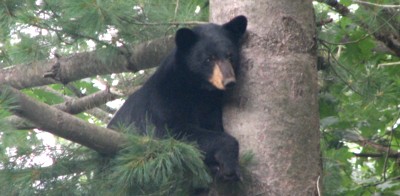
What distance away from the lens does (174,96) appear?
17.2ft

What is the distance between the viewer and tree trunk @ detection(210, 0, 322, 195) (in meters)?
4.42

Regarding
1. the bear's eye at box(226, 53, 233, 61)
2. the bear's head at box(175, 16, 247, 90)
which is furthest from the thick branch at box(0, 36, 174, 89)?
the bear's eye at box(226, 53, 233, 61)

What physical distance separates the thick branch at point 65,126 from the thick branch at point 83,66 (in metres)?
1.54

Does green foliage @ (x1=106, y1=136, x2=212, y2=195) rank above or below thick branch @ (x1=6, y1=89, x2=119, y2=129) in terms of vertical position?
above

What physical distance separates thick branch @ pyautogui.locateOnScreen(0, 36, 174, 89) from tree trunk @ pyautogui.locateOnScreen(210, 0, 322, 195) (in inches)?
37.2

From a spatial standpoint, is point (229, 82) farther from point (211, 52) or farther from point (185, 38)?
point (185, 38)

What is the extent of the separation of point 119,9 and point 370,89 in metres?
1.69

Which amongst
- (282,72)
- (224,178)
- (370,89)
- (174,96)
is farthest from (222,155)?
(370,89)

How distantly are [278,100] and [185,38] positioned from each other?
2.87 feet

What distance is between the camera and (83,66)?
576 cm

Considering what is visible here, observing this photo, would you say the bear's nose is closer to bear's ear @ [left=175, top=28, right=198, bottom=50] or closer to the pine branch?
bear's ear @ [left=175, top=28, right=198, bottom=50]

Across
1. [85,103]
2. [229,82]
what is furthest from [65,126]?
[85,103]

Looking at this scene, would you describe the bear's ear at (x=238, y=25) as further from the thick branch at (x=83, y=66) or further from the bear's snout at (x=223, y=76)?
the thick branch at (x=83, y=66)

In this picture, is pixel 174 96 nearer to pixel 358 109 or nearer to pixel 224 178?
pixel 224 178
